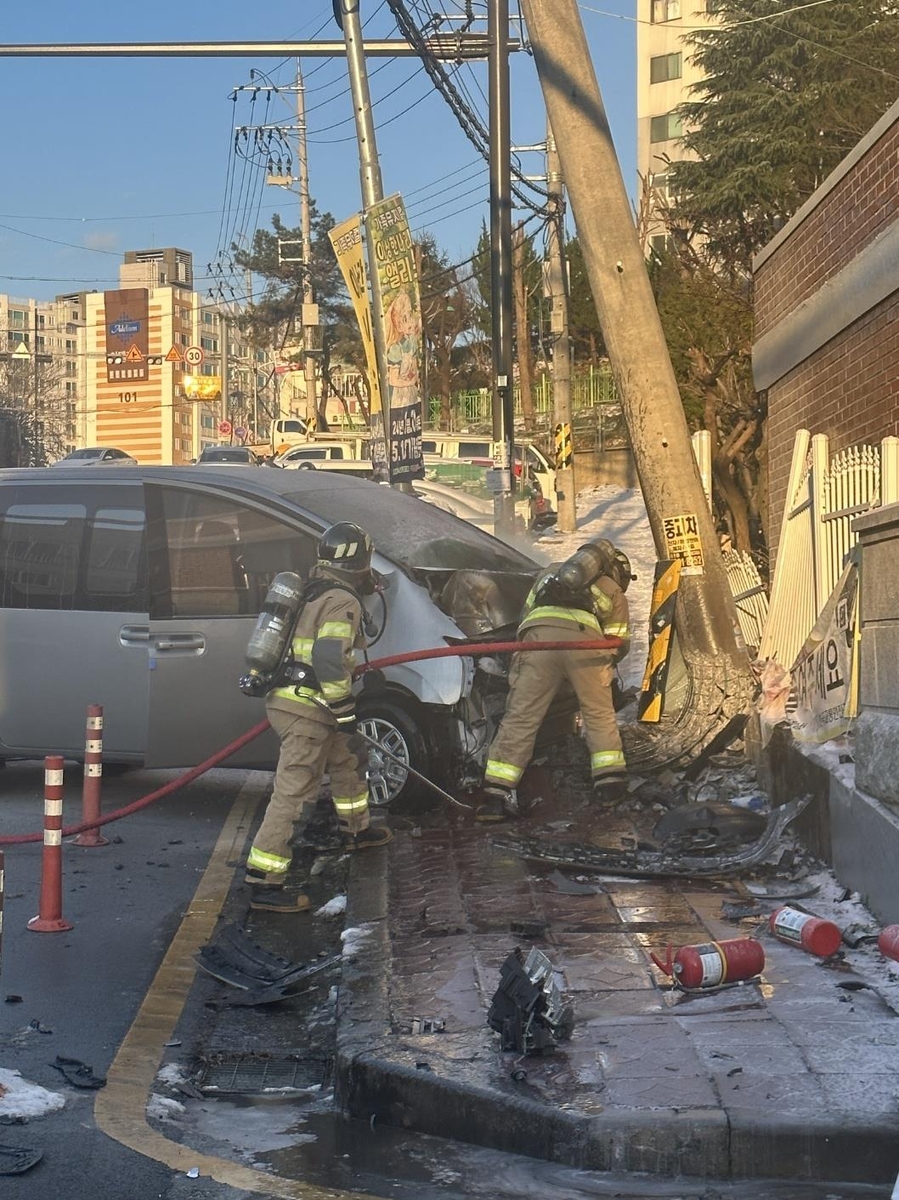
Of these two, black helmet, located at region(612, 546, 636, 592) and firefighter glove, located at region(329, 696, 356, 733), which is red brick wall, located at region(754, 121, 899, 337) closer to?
black helmet, located at region(612, 546, 636, 592)

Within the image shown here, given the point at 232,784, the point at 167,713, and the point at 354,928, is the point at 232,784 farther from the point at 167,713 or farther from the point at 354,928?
the point at 354,928

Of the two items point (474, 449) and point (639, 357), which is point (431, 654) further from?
point (474, 449)

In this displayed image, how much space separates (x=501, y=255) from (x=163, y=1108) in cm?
1364

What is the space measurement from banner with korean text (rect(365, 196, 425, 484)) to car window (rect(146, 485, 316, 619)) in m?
4.77

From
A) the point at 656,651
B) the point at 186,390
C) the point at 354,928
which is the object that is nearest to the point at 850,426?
the point at 656,651

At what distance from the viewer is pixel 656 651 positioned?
9711 mm

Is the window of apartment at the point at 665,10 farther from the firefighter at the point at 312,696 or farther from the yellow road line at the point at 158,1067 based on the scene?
the yellow road line at the point at 158,1067

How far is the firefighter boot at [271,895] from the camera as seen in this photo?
699 centimetres

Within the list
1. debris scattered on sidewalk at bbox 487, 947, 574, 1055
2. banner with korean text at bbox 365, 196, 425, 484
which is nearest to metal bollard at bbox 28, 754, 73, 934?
debris scattered on sidewalk at bbox 487, 947, 574, 1055

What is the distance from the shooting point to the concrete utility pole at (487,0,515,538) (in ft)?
55.2

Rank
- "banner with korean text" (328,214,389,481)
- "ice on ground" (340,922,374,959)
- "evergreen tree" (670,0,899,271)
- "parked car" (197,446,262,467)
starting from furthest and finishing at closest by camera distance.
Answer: "parked car" (197,446,262,467), "evergreen tree" (670,0,899,271), "banner with korean text" (328,214,389,481), "ice on ground" (340,922,374,959)

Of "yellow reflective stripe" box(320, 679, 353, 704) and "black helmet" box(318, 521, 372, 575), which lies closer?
"yellow reflective stripe" box(320, 679, 353, 704)

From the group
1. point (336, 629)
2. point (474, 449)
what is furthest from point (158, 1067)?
point (474, 449)

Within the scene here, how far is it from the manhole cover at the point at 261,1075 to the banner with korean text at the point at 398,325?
9059 mm
